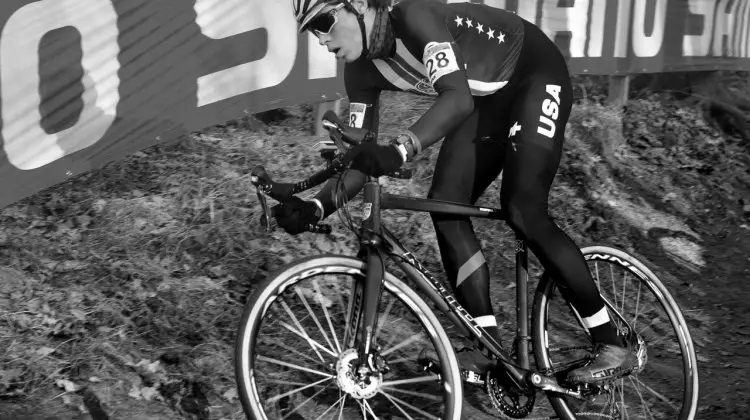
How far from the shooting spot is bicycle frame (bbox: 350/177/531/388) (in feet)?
11.9

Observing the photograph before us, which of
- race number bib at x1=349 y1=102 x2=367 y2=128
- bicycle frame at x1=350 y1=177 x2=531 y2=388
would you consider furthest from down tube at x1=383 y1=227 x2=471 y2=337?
race number bib at x1=349 y1=102 x2=367 y2=128

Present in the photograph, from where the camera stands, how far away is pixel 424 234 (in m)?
7.02

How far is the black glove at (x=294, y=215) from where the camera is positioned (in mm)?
3584

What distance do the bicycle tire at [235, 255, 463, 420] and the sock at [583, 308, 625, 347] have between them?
89cm

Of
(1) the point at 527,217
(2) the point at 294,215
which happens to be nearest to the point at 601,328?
(1) the point at 527,217

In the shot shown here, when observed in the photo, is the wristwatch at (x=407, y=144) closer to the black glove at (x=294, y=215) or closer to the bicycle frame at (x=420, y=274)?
the bicycle frame at (x=420, y=274)

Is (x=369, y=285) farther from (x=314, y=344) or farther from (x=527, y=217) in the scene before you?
(x=527, y=217)

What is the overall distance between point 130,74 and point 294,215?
3596mm

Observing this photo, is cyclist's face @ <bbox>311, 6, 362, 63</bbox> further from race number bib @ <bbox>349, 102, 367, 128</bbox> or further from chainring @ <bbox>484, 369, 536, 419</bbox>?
chainring @ <bbox>484, 369, 536, 419</bbox>

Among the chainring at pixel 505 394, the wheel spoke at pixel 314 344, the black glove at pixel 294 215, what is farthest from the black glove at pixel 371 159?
the chainring at pixel 505 394

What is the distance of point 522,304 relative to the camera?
4.32 meters

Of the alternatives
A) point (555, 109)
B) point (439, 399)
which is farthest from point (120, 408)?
point (555, 109)

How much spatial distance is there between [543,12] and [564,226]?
264 centimetres

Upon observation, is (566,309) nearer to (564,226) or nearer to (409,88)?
(409,88)
